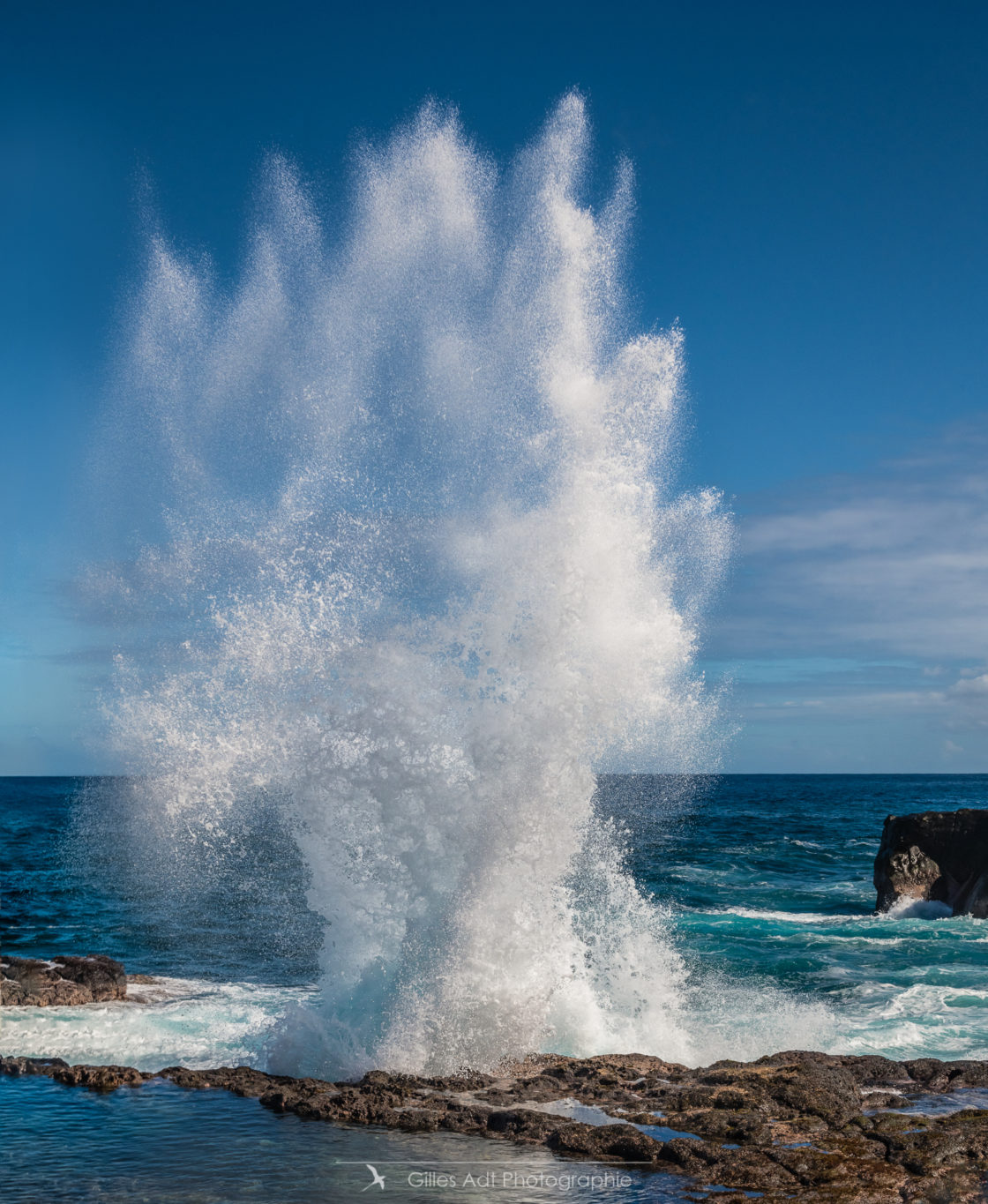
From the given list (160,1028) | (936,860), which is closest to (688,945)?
(936,860)

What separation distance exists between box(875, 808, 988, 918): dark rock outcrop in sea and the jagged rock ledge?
650 inches

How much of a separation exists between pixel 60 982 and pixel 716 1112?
11.1 meters

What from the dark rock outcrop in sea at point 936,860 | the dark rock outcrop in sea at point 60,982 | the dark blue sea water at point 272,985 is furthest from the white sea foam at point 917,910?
the dark rock outcrop in sea at point 60,982

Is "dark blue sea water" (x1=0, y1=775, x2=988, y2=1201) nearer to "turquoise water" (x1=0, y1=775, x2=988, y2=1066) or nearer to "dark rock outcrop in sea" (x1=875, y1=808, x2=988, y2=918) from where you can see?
"turquoise water" (x1=0, y1=775, x2=988, y2=1066)

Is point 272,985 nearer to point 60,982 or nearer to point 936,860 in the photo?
point 60,982

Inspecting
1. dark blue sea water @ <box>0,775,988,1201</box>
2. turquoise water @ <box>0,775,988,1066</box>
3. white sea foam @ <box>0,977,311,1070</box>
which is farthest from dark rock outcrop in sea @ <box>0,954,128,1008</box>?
turquoise water @ <box>0,775,988,1066</box>

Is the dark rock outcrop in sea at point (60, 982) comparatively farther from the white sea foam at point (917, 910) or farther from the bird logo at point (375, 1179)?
the white sea foam at point (917, 910)

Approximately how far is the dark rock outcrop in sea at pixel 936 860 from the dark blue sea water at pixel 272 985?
4.23 feet

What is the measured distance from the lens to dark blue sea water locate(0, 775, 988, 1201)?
908cm

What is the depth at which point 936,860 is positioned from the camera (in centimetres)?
2777

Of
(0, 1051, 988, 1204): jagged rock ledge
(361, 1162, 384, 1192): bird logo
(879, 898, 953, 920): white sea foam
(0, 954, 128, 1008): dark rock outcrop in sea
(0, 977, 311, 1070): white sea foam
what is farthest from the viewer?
(879, 898, 953, 920): white sea foam

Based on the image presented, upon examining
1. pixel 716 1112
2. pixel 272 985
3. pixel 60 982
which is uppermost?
pixel 716 1112

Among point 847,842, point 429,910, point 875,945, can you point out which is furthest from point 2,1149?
point 847,842

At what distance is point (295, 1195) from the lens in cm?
816
